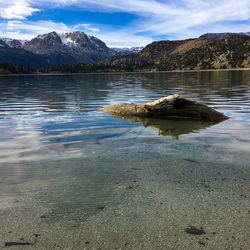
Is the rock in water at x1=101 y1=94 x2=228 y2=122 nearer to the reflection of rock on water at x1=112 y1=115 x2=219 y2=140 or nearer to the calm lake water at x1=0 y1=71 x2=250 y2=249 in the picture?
the reflection of rock on water at x1=112 y1=115 x2=219 y2=140

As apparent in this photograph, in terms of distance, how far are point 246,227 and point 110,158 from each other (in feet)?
14.0

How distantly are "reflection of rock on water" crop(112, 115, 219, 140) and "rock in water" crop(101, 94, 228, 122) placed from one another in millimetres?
413

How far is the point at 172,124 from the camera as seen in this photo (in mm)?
12234

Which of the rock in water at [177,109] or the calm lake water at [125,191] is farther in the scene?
the rock in water at [177,109]

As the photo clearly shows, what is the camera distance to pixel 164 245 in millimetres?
3680

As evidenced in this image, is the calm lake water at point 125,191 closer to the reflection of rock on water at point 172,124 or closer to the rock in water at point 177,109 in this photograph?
the reflection of rock on water at point 172,124

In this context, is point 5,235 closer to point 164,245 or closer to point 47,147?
point 164,245

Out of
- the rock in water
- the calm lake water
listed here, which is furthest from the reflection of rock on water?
the calm lake water

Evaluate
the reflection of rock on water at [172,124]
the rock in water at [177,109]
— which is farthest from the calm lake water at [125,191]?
the rock in water at [177,109]

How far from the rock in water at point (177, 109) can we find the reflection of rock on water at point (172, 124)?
0.41 m

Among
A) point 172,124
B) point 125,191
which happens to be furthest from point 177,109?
point 125,191

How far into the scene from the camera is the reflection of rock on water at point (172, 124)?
10.6m

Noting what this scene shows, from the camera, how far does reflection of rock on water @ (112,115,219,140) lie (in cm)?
1056

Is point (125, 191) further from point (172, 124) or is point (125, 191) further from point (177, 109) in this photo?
point (177, 109)
